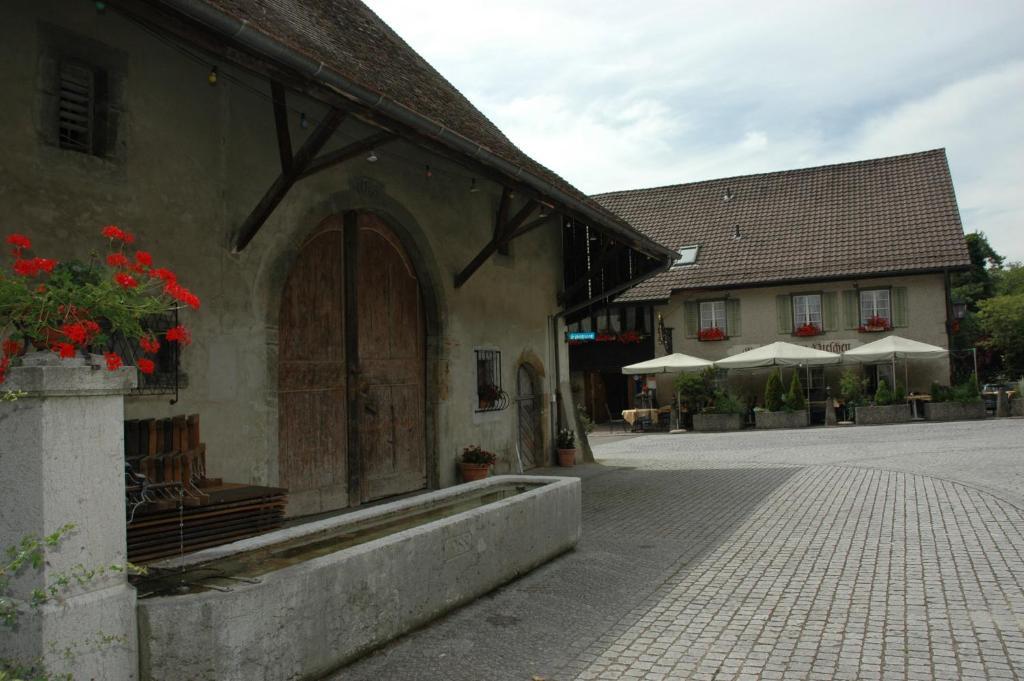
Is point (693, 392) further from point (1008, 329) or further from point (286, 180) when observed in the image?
Answer: point (1008, 329)

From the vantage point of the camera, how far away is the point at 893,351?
915 inches

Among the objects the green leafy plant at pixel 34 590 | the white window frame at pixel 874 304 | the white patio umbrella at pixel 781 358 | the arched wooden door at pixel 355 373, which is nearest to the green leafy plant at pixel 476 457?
the arched wooden door at pixel 355 373

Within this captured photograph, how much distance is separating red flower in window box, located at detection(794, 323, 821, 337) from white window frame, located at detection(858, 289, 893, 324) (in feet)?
4.25

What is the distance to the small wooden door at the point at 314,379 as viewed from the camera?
849 cm

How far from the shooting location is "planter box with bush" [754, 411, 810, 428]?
23.8m

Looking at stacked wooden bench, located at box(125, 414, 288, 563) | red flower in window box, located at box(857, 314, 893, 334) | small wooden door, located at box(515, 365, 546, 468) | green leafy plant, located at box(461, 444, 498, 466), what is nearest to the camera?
stacked wooden bench, located at box(125, 414, 288, 563)

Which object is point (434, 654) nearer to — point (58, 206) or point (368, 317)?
point (58, 206)

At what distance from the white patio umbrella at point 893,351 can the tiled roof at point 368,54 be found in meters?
12.7

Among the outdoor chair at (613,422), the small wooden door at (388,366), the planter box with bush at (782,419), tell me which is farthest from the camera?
the outdoor chair at (613,422)

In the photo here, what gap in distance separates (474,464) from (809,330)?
18.6m

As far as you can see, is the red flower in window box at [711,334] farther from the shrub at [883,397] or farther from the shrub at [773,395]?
the shrub at [883,397]

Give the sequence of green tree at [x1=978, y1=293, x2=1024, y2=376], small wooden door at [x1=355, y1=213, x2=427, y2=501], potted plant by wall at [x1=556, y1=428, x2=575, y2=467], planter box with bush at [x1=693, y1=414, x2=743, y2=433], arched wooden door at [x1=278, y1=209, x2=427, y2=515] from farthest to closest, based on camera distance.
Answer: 1. green tree at [x1=978, y1=293, x2=1024, y2=376]
2. planter box with bush at [x1=693, y1=414, x2=743, y2=433]
3. potted plant by wall at [x1=556, y1=428, x2=575, y2=467]
4. small wooden door at [x1=355, y1=213, x2=427, y2=501]
5. arched wooden door at [x1=278, y1=209, x2=427, y2=515]

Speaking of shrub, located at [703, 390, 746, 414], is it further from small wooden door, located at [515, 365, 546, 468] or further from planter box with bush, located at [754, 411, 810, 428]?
small wooden door, located at [515, 365, 546, 468]

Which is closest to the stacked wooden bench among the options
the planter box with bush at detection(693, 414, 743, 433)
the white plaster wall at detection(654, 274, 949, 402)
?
the planter box with bush at detection(693, 414, 743, 433)
